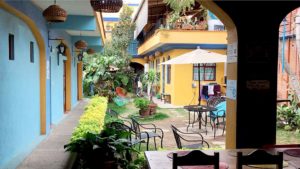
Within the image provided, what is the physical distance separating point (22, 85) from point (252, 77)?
4.13 metres

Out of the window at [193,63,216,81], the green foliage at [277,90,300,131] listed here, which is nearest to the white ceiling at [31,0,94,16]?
the green foliage at [277,90,300,131]

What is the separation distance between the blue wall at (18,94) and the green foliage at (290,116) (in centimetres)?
713

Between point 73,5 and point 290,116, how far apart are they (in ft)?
23.7

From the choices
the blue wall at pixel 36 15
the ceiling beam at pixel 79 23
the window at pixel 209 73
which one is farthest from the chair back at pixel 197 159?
the window at pixel 209 73

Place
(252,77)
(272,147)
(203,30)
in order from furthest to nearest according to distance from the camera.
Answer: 1. (203,30)
2. (252,77)
3. (272,147)

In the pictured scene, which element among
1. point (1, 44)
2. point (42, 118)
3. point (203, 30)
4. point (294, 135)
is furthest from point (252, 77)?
point (203, 30)

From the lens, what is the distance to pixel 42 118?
25.5 ft

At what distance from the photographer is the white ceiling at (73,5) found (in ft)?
20.7

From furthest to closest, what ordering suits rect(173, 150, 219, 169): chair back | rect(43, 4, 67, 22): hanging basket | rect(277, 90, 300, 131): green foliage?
1. rect(277, 90, 300, 131): green foliage
2. rect(43, 4, 67, 22): hanging basket
3. rect(173, 150, 219, 169): chair back

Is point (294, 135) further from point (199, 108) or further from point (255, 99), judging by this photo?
point (255, 99)

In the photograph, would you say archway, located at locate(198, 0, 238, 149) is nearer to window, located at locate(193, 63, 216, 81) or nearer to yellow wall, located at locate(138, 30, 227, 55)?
yellow wall, located at locate(138, 30, 227, 55)

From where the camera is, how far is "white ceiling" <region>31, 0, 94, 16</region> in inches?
249

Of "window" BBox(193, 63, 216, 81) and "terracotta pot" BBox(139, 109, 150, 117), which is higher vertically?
"window" BBox(193, 63, 216, 81)

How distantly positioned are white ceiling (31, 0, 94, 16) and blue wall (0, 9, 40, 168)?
519 mm
